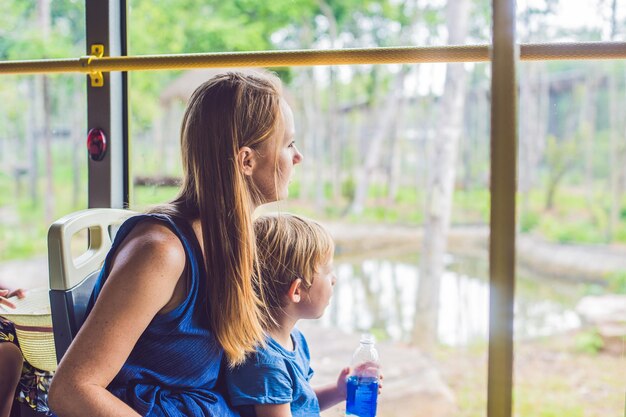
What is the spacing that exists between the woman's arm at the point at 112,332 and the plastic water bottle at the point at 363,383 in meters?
0.54

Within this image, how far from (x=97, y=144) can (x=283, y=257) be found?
83cm

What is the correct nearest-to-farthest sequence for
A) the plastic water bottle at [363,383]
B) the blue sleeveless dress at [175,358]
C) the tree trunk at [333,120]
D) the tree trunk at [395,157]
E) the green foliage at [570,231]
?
the blue sleeveless dress at [175,358] → the plastic water bottle at [363,383] → the tree trunk at [333,120] → the green foliage at [570,231] → the tree trunk at [395,157]

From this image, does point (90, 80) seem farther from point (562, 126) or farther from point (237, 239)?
point (562, 126)

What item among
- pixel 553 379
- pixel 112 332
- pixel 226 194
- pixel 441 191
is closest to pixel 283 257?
pixel 226 194

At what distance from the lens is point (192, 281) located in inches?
48.4

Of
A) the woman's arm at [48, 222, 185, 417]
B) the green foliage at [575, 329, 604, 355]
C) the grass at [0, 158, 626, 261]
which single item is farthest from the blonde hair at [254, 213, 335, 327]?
the grass at [0, 158, 626, 261]

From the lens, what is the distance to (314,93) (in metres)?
8.91

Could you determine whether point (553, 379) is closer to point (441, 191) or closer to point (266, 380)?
point (441, 191)

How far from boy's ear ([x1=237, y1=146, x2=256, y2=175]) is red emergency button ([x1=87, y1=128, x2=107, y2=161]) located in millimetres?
771

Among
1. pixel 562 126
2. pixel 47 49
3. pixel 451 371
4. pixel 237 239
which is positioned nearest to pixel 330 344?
pixel 451 371

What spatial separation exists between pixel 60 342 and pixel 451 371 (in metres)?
6.05

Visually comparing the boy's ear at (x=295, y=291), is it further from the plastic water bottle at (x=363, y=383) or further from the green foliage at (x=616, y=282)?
the green foliage at (x=616, y=282)

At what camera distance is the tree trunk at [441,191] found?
6.46 meters

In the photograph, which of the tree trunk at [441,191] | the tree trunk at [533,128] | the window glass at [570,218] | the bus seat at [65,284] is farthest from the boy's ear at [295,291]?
the tree trunk at [533,128]
